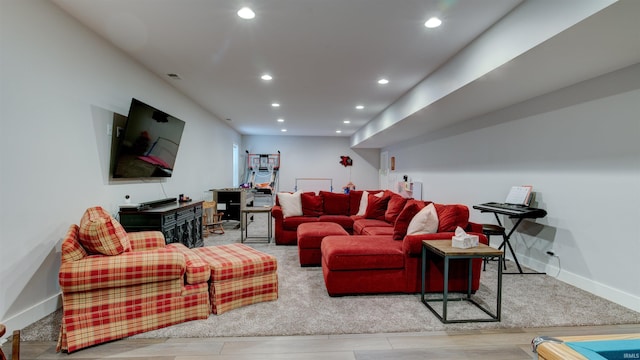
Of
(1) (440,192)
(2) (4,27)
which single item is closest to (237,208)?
(1) (440,192)

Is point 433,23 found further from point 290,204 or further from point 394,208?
point 290,204

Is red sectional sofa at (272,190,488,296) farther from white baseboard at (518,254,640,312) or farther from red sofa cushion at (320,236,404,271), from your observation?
white baseboard at (518,254,640,312)

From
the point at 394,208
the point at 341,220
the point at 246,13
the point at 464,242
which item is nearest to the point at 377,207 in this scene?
the point at 394,208

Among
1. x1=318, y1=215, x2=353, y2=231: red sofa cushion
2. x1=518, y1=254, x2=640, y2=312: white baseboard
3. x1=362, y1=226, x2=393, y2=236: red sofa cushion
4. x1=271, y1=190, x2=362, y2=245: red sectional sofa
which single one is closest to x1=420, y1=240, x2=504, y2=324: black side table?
x1=362, y1=226, x2=393, y2=236: red sofa cushion

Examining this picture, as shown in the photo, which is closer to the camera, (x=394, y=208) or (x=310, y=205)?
(x=394, y=208)

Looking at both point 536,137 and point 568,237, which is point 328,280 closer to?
point 568,237

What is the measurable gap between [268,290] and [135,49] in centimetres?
312

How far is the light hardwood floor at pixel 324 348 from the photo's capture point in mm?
1984

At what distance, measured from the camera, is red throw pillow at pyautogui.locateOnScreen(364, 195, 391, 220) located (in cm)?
490

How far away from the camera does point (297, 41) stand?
125 inches

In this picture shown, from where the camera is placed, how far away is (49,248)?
2.57 meters

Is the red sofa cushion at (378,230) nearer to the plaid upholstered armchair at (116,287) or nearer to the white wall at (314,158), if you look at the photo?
the plaid upholstered armchair at (116,287)

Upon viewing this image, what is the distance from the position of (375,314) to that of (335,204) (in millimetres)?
3067

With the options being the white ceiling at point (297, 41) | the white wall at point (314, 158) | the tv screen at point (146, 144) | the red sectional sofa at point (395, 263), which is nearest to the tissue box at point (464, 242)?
the red sectional sofa at point (395, 263)
